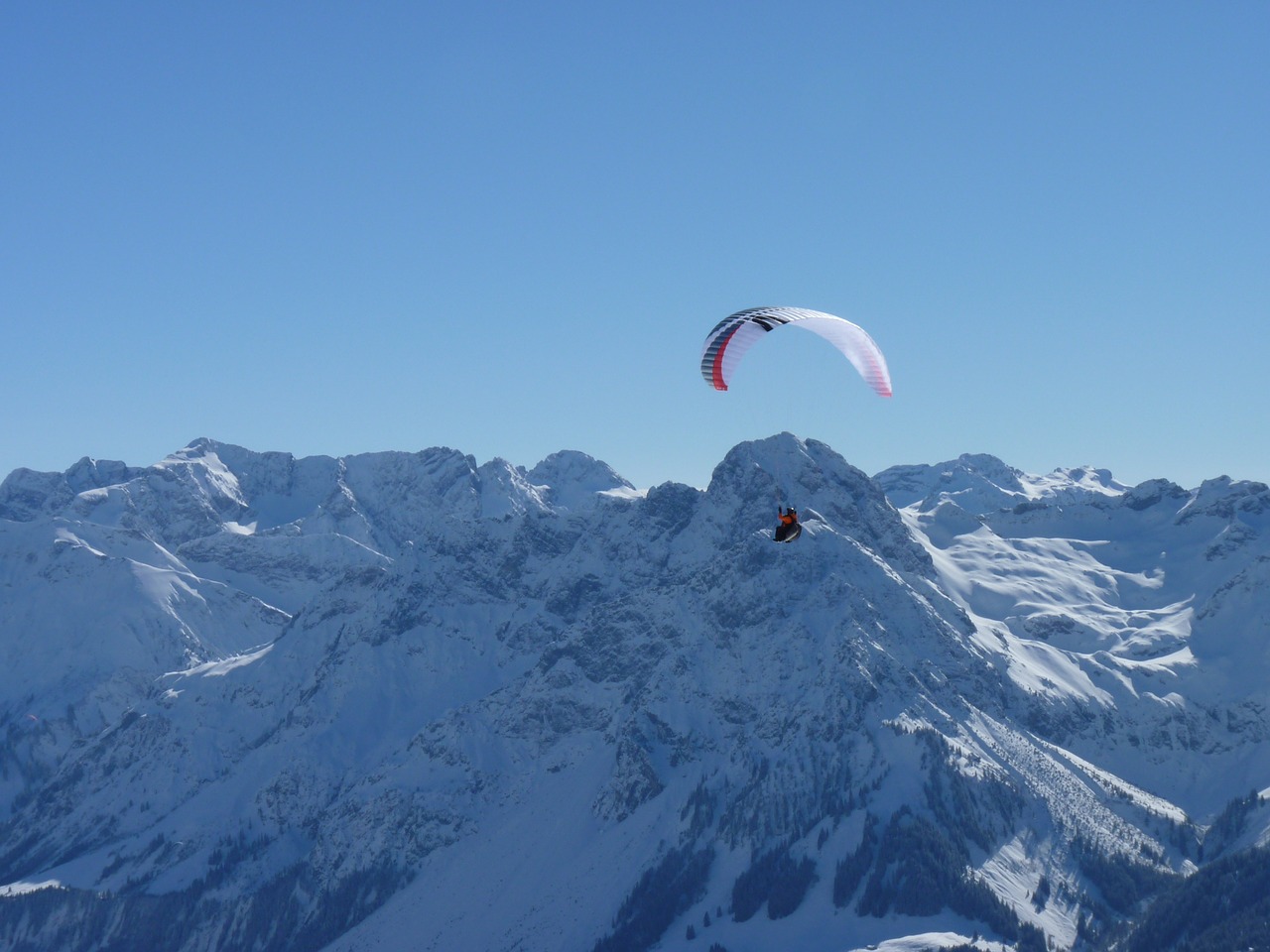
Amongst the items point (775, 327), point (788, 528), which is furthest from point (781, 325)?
point (788, 528)

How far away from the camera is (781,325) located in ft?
410

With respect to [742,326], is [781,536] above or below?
below

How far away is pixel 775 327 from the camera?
412ft

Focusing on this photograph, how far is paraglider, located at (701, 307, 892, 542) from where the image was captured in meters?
Result: 126

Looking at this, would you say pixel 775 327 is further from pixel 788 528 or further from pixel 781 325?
pixel 788 528

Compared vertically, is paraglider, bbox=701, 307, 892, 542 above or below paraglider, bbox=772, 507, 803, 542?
above

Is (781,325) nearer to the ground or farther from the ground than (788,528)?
farther from the ground

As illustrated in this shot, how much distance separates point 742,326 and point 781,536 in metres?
18.5

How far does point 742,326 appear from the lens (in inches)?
5123

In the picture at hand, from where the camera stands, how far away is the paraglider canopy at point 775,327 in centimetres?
12650

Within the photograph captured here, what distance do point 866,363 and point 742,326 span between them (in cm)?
1107

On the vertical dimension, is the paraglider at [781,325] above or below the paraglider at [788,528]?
above

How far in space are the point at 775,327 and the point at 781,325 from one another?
2.66ft

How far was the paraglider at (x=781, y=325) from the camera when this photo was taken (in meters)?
126
